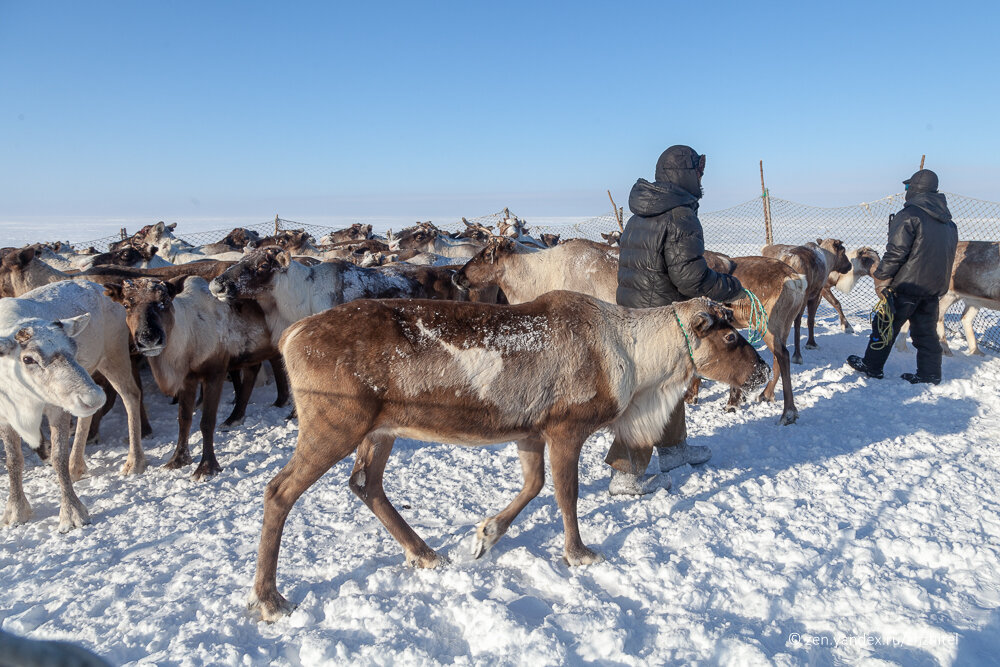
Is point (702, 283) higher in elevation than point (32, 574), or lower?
higher

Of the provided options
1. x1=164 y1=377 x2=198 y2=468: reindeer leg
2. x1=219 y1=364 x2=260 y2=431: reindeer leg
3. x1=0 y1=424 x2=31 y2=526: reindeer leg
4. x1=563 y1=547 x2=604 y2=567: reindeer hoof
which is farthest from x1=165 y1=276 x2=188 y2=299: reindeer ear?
x1=563 y1=547 x2=604 y2=567: reindeer hoof

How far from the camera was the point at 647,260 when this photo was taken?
16.0 ft

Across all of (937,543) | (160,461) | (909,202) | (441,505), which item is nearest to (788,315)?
(909,202)

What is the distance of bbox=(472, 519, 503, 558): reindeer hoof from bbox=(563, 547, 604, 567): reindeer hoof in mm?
416

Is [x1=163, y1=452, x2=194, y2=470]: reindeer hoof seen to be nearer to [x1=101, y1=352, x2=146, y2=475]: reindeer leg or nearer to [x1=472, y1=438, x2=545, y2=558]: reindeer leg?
[x1=101, y1=352, x2=146, y2=475]: reindeer leg

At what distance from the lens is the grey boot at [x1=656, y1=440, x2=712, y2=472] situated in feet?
16.3

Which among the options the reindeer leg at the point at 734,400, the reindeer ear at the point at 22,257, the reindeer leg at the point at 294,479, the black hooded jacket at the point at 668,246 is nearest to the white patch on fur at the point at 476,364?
the reindeer leg at the point at 294,479

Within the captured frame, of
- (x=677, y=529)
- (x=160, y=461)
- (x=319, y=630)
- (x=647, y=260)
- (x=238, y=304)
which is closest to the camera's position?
(x=319, y=630)

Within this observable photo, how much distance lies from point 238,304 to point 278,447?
1.61m

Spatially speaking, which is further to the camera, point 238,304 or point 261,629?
point 238,304

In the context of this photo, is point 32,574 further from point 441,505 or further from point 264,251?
point 264,251

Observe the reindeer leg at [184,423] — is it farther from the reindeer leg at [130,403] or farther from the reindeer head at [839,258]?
the reindeer head at [839,258]

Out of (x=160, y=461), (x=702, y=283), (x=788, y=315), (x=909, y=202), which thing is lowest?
(x=160, y=461)

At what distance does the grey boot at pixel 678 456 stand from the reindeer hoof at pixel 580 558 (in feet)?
4.90
